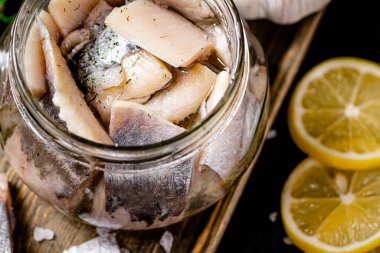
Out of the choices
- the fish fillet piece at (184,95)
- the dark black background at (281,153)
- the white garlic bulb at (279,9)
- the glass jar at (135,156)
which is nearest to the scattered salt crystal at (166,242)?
the glass jar at (135,156)

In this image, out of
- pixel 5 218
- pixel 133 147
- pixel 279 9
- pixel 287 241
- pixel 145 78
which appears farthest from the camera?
pixel 287 241

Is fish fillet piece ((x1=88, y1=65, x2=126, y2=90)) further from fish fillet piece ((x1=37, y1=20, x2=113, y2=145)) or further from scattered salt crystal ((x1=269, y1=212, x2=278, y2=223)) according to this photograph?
scattered salt crystal ((x1=269, y1=212, x2=278, y2=223))

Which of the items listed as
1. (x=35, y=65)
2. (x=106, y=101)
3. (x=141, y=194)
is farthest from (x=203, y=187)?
(x=35, y=65)

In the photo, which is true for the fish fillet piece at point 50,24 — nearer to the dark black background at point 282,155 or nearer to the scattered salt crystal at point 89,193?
the scattered salt crystal at point 89,193

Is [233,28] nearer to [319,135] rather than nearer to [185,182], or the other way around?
[185,182]

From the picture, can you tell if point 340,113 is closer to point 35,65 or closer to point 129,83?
point 129,83

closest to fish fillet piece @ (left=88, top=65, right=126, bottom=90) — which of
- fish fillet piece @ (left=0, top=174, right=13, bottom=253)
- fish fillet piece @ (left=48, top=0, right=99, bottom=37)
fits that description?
fish fillet piece @ (left=48, top=0, right=99, bottom=37)
